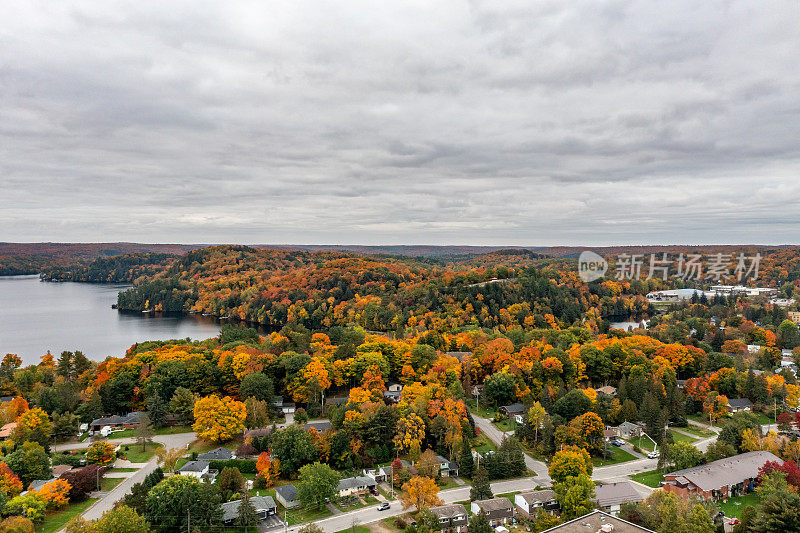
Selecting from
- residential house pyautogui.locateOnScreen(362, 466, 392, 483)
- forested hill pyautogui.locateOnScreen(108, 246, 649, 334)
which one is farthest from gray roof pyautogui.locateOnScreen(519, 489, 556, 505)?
forested hill pyautogui.locateOnScreen(108, 246, 649, 334)

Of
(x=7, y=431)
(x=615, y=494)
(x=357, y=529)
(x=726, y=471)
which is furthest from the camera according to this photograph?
(x=7, y=431)

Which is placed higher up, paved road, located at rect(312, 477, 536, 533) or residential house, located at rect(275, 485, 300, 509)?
residential house, located at rect(275, 485, 300, 509)

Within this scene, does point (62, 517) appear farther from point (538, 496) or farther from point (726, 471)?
point (726, 471)

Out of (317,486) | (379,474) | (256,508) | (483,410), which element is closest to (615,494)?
(379,474)

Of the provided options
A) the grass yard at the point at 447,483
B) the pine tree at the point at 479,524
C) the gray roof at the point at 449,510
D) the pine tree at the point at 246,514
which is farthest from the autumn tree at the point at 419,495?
the pine tree at the point at 246,514

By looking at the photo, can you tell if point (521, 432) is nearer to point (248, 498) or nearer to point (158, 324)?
point (248, 498)

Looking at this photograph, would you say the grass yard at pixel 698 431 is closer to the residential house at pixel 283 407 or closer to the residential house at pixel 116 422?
the residential house at pixel 283 407

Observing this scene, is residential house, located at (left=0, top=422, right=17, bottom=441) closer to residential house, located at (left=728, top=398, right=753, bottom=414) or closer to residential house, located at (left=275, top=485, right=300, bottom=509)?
residential house, located at (left=275, top=485, right=300, bottom=509)
